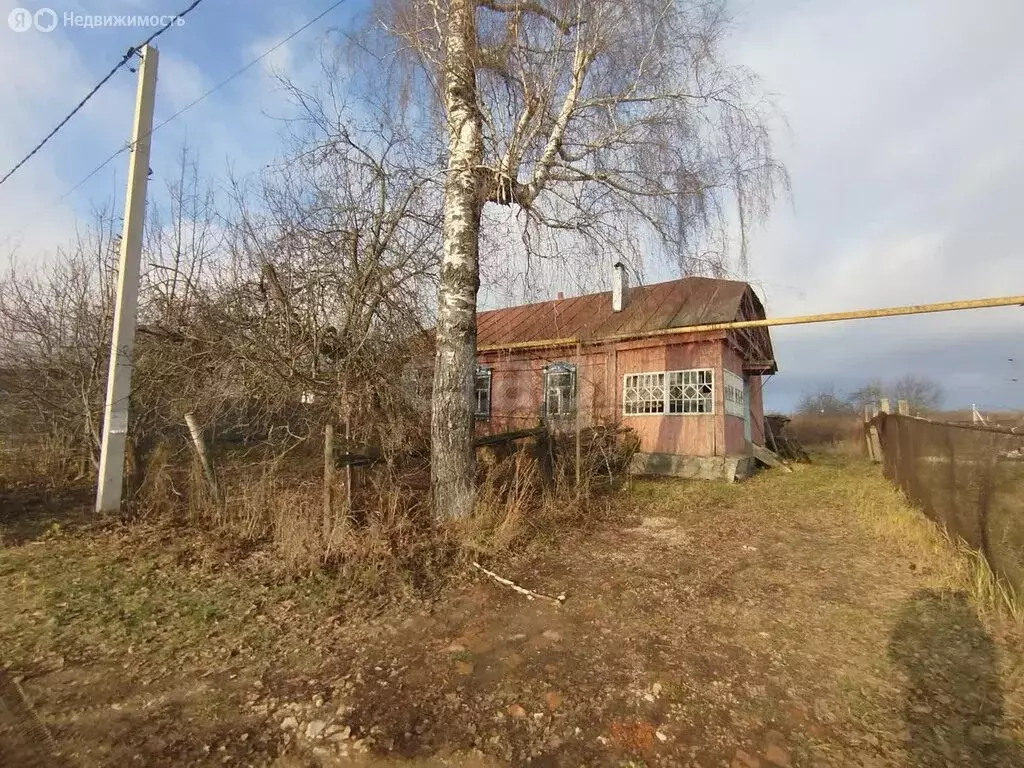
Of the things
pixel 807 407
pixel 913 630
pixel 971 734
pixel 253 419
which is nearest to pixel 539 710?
pixel 971 734

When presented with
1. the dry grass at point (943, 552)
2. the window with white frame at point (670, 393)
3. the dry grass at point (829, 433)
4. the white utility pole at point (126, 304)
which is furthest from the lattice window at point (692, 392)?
the white utility pole at point (126, 304)

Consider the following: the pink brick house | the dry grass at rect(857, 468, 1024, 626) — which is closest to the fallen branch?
the dry grass at rect(857, 468, 1024, 626)

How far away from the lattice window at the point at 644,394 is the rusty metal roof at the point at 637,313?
1261 mm

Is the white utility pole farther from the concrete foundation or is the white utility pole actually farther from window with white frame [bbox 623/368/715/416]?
window with white frame [bbox 623/368/715/416]

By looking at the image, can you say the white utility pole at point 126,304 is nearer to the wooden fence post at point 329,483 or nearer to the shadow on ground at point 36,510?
the shadow on ground at point 36,510

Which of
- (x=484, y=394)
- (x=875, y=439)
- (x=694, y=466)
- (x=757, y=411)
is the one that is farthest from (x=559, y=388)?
(x=875, y=439)

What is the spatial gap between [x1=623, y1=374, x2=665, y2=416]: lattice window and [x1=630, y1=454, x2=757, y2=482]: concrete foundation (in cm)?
124

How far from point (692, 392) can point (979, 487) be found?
795cm

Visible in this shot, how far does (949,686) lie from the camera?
3178 mm

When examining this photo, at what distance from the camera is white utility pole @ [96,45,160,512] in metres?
6.54

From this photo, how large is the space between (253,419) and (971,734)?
25.1 ft

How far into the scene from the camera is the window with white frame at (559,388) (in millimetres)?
14148

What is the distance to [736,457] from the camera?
12008 mm

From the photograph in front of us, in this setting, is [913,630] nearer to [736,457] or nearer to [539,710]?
[539,710]
